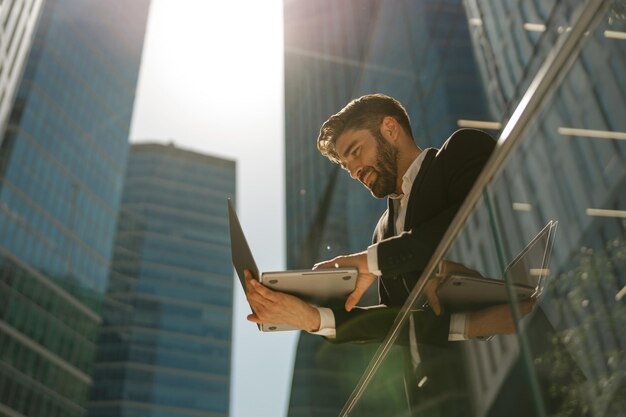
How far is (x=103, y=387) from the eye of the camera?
263 ft

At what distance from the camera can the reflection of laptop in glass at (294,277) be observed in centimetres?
243

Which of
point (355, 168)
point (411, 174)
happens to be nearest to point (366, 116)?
point (355, 168)

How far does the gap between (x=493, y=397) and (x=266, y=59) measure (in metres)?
25.8

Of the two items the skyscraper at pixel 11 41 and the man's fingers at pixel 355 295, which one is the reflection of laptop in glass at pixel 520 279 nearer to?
the man's fingers at pixel 355 295

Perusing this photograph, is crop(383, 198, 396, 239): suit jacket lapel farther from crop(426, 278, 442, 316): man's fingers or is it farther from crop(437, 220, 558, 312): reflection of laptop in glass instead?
crop(437, 220, 558, 312): reflection of laptop in glass

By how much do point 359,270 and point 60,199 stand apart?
6398 centimetres

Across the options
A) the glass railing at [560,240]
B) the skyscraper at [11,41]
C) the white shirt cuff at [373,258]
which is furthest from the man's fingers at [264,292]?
the skyscraper at [11,41]

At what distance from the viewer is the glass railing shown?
163 cm

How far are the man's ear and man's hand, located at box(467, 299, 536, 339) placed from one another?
91 centimetres

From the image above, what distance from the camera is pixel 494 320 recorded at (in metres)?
1.95

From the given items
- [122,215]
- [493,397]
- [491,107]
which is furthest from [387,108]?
[122,215]

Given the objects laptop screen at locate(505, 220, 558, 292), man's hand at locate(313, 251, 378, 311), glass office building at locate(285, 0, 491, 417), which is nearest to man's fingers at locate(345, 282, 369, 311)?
man's hand at locate(313, 251, 378, 311)

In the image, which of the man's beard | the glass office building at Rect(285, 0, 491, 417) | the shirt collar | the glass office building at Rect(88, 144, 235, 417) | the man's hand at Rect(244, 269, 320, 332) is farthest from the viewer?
the glass office building at Rect(88, 144, 235, 417)

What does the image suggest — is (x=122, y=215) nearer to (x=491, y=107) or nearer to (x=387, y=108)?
(x=491, y=107)
